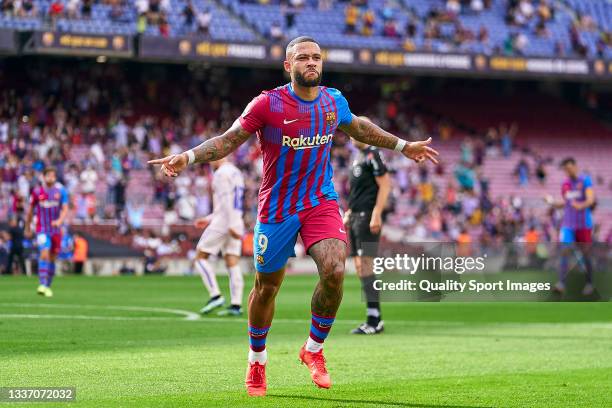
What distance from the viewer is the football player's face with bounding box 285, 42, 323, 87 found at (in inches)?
349

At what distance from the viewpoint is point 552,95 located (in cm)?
5503

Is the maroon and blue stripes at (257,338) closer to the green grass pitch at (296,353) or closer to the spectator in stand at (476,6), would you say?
the green grass pitch at (296,353)

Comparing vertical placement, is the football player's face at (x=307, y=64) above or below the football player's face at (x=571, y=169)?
above

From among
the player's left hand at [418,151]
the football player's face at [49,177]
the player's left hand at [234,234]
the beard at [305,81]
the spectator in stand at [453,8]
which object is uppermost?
the spectator in stand at [453,8]

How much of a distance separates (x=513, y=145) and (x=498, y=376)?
41.2 meters

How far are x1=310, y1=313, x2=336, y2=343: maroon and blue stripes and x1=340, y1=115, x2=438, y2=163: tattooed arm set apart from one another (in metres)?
1.41

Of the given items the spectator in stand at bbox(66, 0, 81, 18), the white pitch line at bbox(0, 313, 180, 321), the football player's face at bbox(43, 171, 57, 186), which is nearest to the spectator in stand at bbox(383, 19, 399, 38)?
the spectator in stand at bbox(66, 0, 81, 18)

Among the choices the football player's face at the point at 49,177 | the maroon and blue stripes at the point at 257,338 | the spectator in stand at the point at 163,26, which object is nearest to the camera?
the maroon and blue stripes at the point at 257,338

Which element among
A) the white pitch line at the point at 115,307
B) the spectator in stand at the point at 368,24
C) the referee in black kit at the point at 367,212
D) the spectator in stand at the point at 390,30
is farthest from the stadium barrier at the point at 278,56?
the referee in black kit at the point at 367,212

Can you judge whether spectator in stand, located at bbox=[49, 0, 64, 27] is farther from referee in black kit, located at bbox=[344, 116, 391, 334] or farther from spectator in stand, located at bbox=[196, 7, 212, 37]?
referee in black kit, located at bbox=[344, 116, 391, 334]

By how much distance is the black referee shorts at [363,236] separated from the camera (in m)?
14.5

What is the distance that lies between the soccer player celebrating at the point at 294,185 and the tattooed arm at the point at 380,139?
230 millimetres

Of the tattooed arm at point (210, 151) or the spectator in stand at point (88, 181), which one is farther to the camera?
the spectator in stand at point (88, 181)

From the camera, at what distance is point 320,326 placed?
30.3ft
